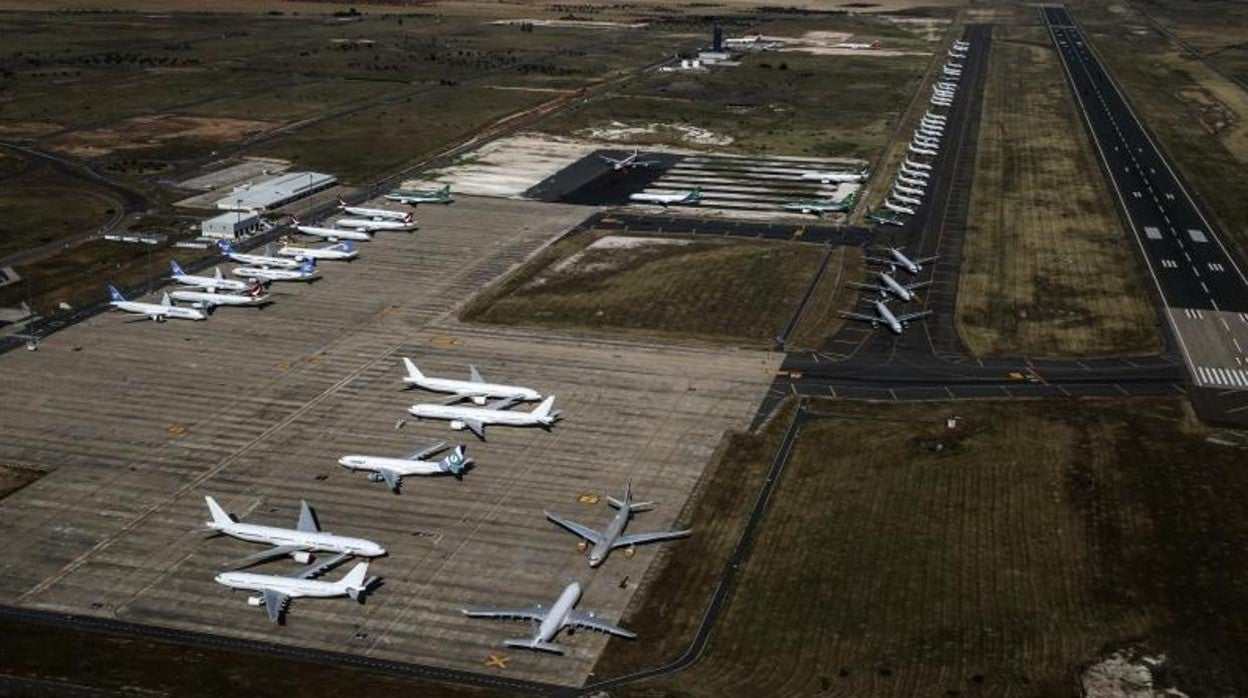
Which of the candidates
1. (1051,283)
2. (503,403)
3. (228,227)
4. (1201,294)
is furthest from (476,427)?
(1201,294)

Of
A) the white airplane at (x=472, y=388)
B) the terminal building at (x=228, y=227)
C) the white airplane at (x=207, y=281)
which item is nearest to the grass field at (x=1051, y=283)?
the white airplane at (x=472, y=388)

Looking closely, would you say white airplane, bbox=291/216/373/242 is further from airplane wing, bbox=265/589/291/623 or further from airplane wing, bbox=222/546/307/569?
airplane wing, bbox=265/589/291/623

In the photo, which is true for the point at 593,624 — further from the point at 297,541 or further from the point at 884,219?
the point at 884,219

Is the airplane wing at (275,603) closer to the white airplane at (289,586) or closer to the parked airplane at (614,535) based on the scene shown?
the white airplane at (289,586)

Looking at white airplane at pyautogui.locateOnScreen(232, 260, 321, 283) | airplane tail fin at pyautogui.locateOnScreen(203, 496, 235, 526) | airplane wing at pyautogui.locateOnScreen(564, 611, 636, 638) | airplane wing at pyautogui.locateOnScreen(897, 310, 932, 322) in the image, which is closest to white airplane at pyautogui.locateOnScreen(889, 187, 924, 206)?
airplane wing at pyautogui.locateOnScreen(897, 310, 932, 322)

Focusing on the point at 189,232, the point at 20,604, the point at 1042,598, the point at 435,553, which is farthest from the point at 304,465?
the point at 189,232

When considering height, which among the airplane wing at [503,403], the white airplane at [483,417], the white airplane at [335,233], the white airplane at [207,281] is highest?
→ the white airplane at [207,281]
